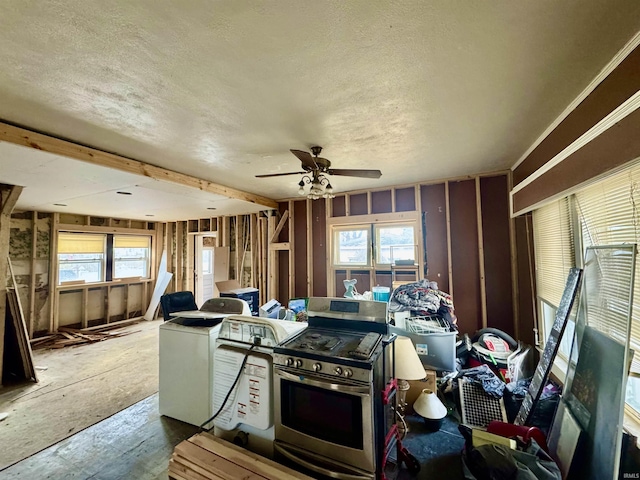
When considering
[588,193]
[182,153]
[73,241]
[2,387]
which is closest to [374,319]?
[588,193]

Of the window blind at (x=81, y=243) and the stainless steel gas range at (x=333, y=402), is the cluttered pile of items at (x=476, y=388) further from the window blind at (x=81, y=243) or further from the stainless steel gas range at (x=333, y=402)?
the window blind at (x=81, y=243)

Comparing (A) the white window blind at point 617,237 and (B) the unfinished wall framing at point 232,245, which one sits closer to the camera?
(A) the white window blind at point 617,237

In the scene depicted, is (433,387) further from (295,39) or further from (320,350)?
(295,39)

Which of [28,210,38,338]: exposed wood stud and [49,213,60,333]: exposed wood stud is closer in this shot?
[28,210,38,338]: exposed wood stud

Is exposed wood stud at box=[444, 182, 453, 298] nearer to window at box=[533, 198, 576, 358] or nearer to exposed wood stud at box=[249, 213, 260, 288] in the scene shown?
window at box=[533, 198, 576, 358]

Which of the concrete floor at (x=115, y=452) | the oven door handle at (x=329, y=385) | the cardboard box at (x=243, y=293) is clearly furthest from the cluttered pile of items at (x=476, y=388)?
the cardboard box at (x=243, y=293)

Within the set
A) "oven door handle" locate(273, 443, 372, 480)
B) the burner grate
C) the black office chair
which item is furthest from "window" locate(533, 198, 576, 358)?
the black office chair

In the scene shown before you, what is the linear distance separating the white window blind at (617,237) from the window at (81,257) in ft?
26.8

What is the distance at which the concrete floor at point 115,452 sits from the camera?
196cm

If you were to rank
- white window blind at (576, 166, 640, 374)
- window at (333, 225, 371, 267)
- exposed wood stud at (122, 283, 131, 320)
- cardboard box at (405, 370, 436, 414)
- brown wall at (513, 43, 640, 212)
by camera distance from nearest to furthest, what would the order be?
brown wall at (513, 43, 640, 212) → white window blind at (576, 166, 640, 374) → cardboard box at (405, 370, 436, 414) → window at (333, 225, 371, 267) → exposed wood stud at (122, 283, 131, 320)

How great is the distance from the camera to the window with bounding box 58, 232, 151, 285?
5.68m

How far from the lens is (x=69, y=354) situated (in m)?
4.41

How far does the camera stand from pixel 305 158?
2461 millimetres

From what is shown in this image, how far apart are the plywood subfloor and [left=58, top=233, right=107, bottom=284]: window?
5.98 ft
